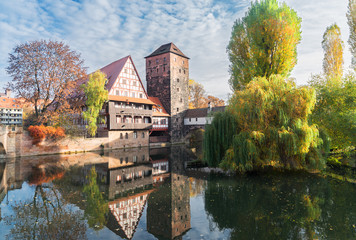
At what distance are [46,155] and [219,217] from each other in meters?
22.2

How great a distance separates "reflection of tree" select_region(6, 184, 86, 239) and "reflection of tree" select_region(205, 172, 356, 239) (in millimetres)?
4501

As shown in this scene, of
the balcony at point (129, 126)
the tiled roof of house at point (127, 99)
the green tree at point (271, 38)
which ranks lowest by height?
the balcony at point (129, 126)

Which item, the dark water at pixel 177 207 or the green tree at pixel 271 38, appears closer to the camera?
the dark water at pixel 177 207

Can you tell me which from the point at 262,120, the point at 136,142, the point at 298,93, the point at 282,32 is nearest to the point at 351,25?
the point at 282,32

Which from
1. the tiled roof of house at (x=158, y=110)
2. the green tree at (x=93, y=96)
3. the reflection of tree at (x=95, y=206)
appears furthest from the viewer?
the tiled roof of house at (x=158, y=110)

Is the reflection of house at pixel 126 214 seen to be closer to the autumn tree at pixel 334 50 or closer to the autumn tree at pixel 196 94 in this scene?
the autumn tree at pixel 334 50

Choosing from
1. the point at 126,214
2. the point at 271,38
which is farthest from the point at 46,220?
the point at 271,38

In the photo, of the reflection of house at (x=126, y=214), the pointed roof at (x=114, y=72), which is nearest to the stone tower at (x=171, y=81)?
the pointed roof at (x=114, y=72)

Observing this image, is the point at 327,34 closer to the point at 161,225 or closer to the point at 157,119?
the point at 157,119

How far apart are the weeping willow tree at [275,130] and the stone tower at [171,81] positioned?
2531 cm

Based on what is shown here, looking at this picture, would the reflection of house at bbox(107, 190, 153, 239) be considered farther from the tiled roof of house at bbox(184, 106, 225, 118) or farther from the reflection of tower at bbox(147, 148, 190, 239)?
the tiled roof of house at bbox(184, 106, 225, 118)

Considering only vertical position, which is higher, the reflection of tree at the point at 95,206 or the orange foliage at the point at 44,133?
the orange foliage at the point at 44,133

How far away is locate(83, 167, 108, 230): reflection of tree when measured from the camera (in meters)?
7.42

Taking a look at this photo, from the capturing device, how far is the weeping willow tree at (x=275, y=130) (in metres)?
12.9
